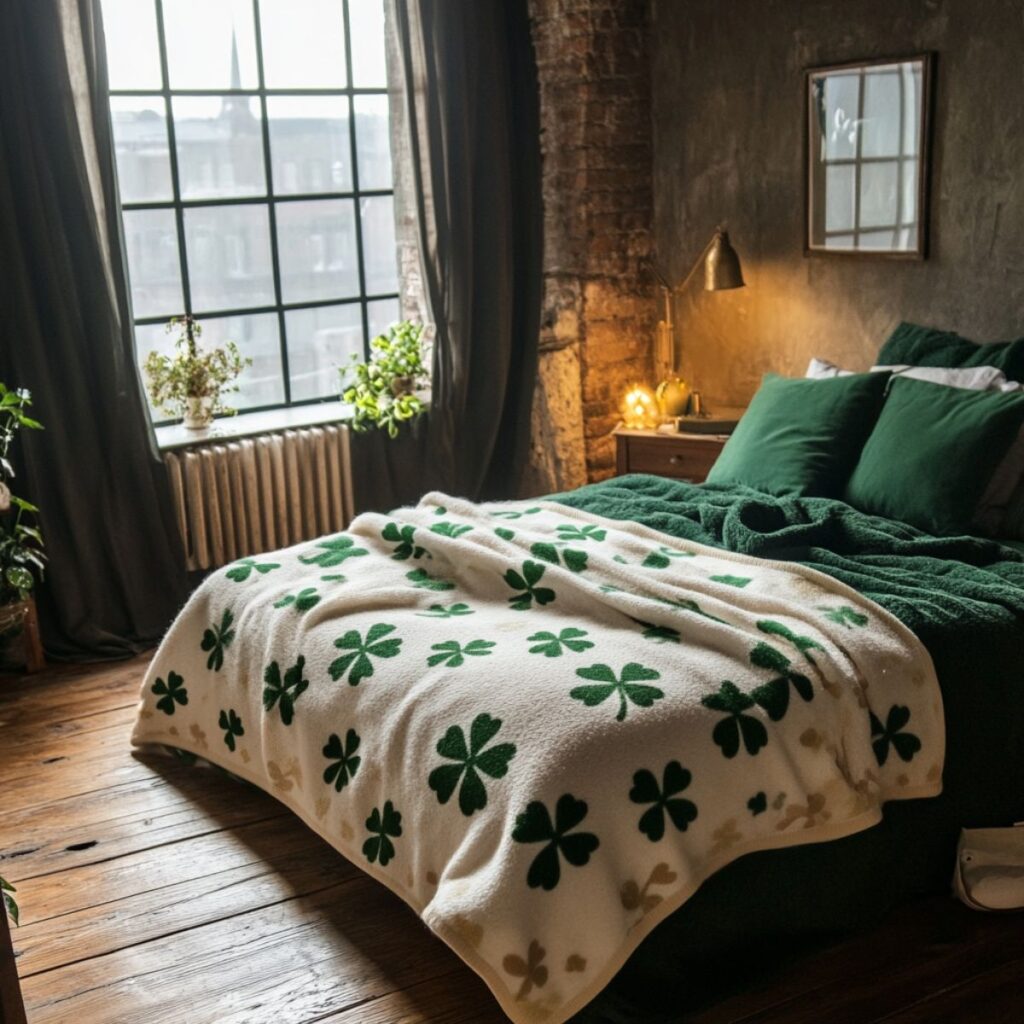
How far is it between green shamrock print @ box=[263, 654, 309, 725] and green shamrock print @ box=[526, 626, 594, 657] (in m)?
0.58

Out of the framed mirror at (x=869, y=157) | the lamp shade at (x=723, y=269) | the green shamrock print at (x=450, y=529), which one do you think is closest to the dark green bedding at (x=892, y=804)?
the green shamrock print at (x=450, y=529)

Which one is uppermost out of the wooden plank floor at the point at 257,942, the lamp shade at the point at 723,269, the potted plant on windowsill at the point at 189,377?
the lamp shade at the point at 723,269

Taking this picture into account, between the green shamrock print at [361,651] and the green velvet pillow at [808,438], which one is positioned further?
the green velvet pillow at [808,438]

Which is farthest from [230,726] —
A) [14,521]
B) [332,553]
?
[14,521]

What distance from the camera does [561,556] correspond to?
335 centimetres

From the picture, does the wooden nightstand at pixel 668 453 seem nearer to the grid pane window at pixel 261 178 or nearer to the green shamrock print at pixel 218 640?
the grid pane window at pixel 261 178

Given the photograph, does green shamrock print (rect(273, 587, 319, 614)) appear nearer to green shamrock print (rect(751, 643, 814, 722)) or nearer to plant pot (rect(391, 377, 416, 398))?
green shamrock print (rect(751, 643, 814, 722))

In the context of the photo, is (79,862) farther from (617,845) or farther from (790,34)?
(790,34)

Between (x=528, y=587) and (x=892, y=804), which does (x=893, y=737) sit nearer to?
(x=892, y=804)

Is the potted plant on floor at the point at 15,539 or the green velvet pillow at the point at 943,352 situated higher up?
the green velvet pillow at the point at 943,352

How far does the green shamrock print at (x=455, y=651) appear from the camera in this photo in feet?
9.55

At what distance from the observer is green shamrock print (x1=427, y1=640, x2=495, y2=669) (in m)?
2.91

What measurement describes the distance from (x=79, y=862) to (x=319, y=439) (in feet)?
7.16

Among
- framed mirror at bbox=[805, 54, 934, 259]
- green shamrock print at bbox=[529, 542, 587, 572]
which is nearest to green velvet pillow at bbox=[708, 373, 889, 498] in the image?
framed mirror at bbox=[805, 54, 934, 259]
